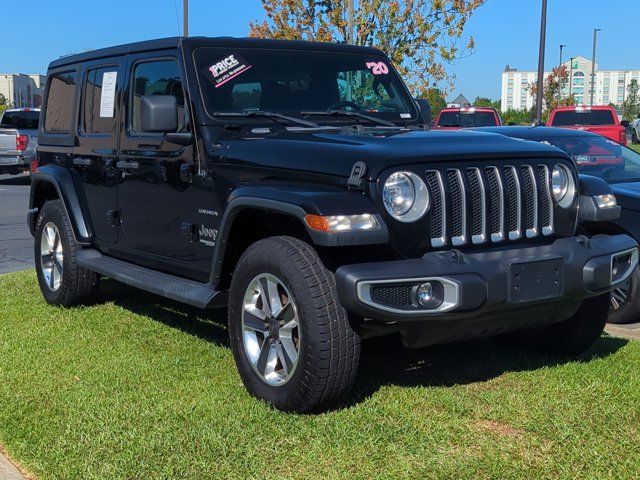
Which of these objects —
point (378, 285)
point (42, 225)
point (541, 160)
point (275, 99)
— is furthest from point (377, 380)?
point (42, 225)

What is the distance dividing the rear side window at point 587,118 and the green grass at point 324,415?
14.2 meters

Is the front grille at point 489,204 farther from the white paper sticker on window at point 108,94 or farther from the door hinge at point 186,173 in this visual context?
the white paper sticker on window at point 108,94

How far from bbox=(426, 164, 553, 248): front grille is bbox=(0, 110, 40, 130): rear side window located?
1901cm

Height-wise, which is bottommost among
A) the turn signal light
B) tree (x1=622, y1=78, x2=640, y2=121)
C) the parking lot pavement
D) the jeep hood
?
the parking lot pavement

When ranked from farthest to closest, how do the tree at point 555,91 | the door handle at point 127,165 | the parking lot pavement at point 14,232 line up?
the tree at point 555,91 → the parking lot pavement at point 14,232 → the door handle at point 127,165

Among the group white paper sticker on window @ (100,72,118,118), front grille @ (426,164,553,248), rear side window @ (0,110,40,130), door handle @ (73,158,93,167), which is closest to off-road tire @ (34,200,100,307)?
door handle @ (73,158,93,167)

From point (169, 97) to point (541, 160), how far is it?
2114mm

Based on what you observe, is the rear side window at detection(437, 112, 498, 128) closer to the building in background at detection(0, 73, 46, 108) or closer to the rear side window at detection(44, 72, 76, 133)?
the rear side window at detection(44, 72, 76, 133)

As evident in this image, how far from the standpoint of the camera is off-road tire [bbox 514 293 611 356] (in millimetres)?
4871

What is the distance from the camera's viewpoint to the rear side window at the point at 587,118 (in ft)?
61.4

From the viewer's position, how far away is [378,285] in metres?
3.65

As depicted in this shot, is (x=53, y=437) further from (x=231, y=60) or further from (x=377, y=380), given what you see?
(x=231, y=60)

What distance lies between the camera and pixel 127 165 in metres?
5.55

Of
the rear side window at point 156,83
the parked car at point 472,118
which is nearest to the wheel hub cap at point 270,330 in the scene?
the rear side window at point 156,83
